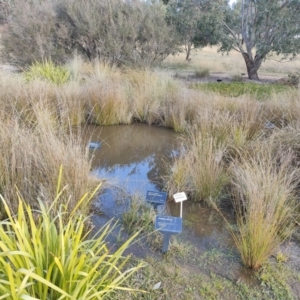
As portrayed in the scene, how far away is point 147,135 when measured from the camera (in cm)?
448

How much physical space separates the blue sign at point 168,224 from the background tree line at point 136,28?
6.97 metres

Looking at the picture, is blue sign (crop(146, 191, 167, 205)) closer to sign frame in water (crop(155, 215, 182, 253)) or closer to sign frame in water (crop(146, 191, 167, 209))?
sign frame in water (crop(146, 191, 167, 209))

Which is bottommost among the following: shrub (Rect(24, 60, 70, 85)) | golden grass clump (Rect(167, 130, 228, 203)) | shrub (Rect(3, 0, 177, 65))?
golden grass clump (Rect(167, 130, 228, 203))

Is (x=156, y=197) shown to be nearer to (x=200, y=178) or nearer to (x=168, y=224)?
(x=168, y=224)

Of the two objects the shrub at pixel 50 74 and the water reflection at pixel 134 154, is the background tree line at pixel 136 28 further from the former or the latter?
the water reflection at pixel 134 154

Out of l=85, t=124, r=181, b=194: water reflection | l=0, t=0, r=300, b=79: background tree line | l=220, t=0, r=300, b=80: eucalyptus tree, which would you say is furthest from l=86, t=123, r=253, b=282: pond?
l=220, t=0, r=300, b=80: eucalyptus tree

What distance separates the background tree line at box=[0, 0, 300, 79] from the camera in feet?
25.3

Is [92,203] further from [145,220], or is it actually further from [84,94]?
[84,94]

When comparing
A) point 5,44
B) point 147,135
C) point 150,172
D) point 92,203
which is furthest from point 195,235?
point 5,44

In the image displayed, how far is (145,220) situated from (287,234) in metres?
1.00

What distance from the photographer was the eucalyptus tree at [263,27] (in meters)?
7.62

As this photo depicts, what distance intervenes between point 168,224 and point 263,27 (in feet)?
27.4

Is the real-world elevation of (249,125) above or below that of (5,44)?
below

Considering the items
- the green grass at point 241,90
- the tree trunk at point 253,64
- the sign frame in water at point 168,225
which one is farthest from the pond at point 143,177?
the tree trunk at point 253,64
